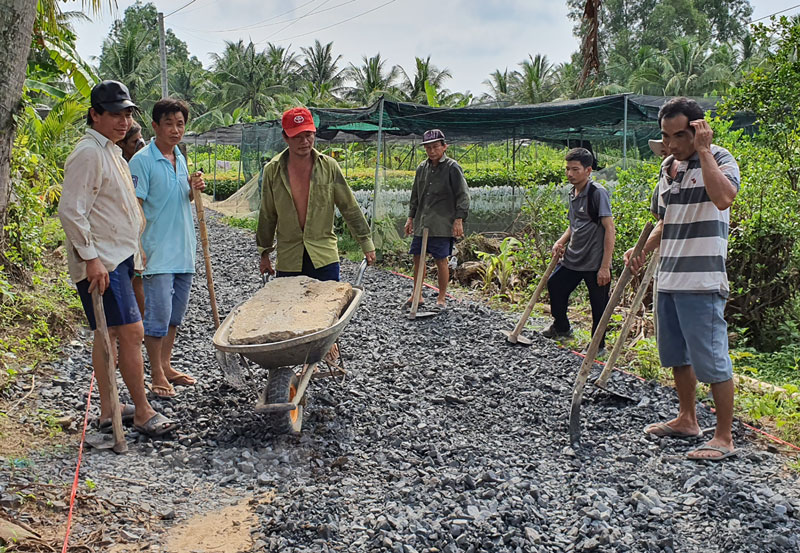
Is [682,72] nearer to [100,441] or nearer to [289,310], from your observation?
[289,310]

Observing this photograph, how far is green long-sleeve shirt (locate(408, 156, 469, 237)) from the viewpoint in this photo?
7.36 metres

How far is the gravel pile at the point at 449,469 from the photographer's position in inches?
114

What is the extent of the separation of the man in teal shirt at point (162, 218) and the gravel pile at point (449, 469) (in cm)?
63

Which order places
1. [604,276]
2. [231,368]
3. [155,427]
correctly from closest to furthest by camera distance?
[155,427], [231,368], [604,276]

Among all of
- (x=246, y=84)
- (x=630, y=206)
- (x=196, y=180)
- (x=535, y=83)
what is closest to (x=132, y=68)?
(x=246, y=84)

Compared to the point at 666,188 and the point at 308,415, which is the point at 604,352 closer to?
the point at 666,188

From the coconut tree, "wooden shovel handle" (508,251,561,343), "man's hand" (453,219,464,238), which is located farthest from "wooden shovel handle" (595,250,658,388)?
the coconut tree

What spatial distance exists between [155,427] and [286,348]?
3.29ft

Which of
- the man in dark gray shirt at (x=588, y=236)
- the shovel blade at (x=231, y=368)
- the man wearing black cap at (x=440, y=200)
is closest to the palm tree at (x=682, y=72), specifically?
the man wearing black cap at (x=440, y=200)

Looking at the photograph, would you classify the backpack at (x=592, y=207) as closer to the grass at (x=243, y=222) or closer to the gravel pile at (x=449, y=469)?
the gravel pile at (x=449, y=469)

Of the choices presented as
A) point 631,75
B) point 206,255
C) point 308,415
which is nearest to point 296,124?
point 206,255

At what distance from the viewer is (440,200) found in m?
7.40

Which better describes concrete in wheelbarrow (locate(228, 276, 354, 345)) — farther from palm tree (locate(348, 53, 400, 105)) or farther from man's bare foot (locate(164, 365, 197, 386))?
palm tree (locate(348, 53, 400, 105))

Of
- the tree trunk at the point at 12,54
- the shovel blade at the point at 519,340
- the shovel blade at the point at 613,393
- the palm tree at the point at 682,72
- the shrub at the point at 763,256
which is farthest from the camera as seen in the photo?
the palm tree at the point at 682,72
